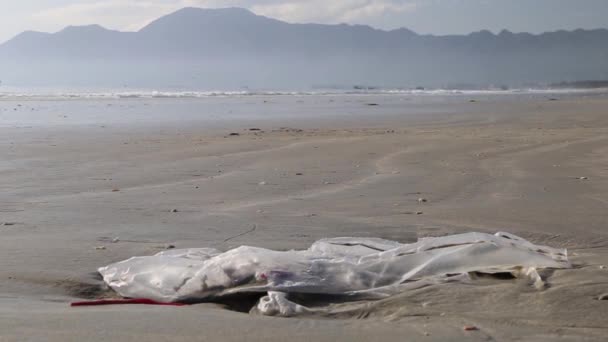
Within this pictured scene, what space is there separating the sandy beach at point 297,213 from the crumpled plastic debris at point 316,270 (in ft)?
0.36

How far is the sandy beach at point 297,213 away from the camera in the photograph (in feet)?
7.81

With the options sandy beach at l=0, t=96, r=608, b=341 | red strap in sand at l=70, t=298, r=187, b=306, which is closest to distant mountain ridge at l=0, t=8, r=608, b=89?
sandy beach at l=0, t=96, r=608, b=341

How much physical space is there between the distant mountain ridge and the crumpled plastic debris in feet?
217

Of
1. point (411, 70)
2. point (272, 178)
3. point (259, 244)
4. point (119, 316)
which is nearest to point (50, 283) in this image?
point (119, 316)

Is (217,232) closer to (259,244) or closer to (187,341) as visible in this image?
(259,244)

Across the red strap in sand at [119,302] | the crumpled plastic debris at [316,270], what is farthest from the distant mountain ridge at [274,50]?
the red strap in sand at [119,302]

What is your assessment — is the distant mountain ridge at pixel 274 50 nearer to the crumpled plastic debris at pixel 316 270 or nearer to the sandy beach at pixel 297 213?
the sandy beach at pixel 297 213

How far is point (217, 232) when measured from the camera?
4121mm

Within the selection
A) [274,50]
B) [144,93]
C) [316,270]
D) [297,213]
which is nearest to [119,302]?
[316,270]

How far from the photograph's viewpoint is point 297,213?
4727mm

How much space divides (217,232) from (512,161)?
419 cm

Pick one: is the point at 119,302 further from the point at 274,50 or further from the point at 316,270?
the point at 274,50

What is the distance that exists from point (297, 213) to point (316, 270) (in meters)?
1.81

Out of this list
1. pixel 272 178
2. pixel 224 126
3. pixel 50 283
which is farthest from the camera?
pixel 224 126
